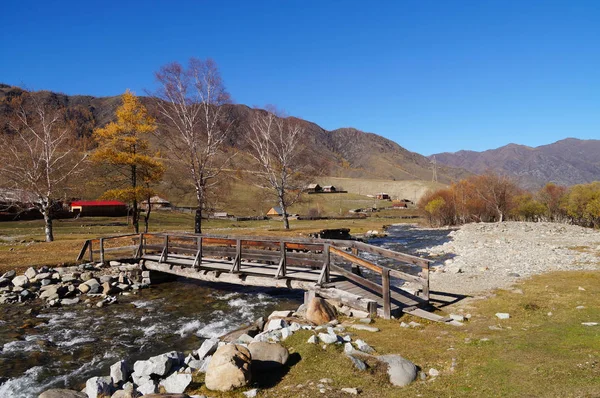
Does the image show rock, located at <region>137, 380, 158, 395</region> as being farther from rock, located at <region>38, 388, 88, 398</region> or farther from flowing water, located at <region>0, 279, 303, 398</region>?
flowing water, located at <region>0, 279, 303, 398</region>

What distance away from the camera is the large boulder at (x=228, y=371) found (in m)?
7.22

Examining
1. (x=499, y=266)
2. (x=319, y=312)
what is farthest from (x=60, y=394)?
(x=499, y=266)

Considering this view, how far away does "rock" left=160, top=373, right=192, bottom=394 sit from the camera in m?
7.40

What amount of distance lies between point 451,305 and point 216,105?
94.2 feet

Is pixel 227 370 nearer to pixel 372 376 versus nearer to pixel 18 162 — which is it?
pixel 372 376

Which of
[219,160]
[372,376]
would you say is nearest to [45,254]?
[219,160]

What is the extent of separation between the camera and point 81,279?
21250mm

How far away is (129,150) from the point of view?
1495 inches

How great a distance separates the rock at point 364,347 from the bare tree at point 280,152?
3686cm

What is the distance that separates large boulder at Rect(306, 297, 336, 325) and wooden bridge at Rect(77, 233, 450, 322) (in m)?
0.82

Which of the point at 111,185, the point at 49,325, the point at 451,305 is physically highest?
the point at 111,185

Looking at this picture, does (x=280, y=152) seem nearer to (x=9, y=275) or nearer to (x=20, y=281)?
(x=9, y=275)

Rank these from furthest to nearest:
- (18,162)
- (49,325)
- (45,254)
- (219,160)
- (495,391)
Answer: (219,160)
(18,162)
(45,254)
(49,325)
(495,391)

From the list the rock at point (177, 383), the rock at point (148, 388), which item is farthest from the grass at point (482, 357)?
the rock at point (148, 388)
